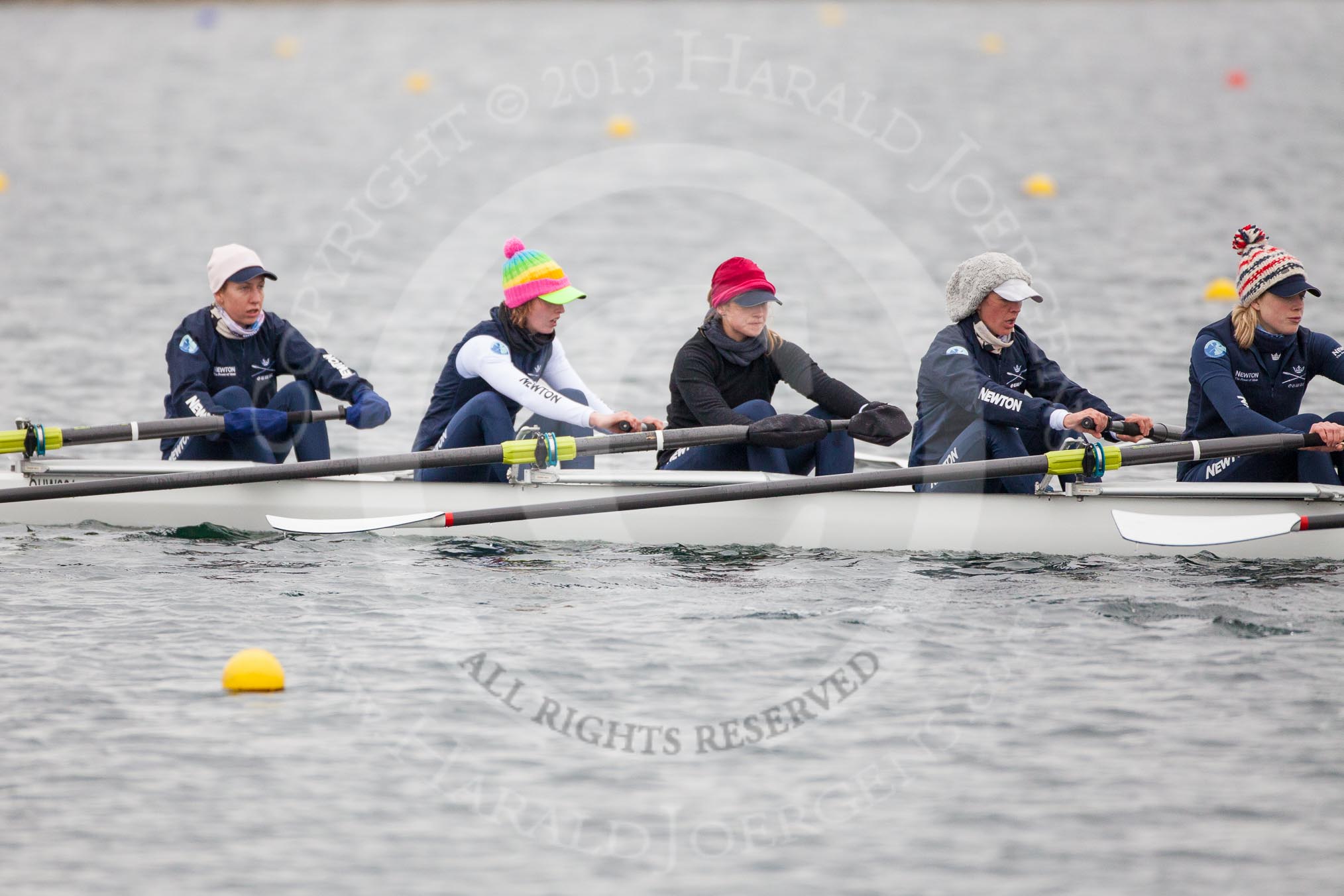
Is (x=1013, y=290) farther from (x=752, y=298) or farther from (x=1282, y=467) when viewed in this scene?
(x=1282, y=467)

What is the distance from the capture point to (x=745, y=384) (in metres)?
9.07

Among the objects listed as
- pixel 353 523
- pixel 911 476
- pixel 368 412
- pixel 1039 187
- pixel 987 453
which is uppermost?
pixel 1039 187

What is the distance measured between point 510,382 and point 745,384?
4.13 feet

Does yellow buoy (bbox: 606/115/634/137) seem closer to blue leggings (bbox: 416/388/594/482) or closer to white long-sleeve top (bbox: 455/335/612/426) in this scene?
blue leggings (bbox: 416/388/594/482)

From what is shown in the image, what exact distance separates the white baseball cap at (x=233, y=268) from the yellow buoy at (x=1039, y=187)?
18.2 metres

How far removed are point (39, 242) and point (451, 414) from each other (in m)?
14.7

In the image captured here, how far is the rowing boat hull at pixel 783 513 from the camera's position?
8.46 meters

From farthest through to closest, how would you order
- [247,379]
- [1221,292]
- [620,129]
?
[620,129] → [1221,292] → [247,379]

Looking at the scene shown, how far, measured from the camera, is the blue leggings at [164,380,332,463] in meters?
9.41

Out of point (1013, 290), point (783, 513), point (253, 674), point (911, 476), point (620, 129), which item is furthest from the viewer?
point (620, 129)

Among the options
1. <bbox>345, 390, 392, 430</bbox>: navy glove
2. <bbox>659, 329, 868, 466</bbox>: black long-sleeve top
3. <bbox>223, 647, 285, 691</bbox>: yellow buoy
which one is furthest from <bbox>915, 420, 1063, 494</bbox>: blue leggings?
→ <bbox>223, 647, 285, 691</bbox>: yellow buoy

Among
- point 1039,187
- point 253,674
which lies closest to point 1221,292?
point 1039,187

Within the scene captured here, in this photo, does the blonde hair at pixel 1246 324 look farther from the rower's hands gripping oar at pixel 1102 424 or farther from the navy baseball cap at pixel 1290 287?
the rower's hands gripping oar at pixel 1102 424

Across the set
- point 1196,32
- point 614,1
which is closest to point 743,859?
point 1196,32
